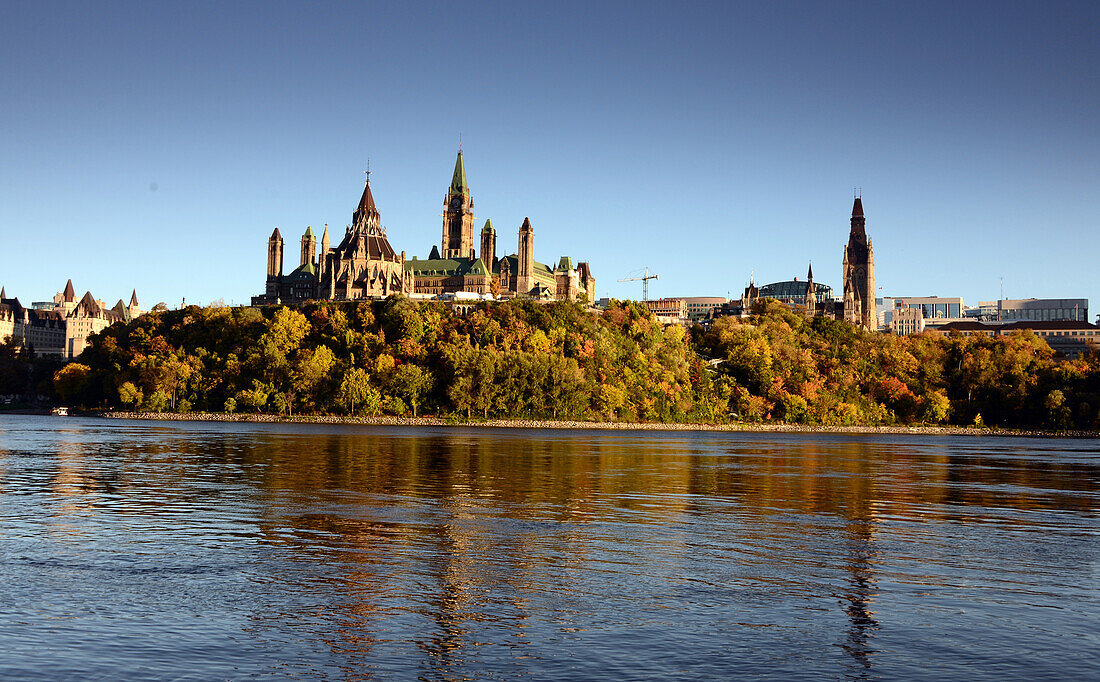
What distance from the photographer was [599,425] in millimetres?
139375

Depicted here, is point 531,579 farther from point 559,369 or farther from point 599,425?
point 559,369

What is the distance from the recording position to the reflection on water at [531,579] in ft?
51.8

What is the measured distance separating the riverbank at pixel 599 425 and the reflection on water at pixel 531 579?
3372 inches

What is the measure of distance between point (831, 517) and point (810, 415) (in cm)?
13106

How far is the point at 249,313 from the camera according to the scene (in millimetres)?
154125

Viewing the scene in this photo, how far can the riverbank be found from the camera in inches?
5172

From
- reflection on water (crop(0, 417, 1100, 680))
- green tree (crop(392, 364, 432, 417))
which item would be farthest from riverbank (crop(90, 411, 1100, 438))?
reflection on water (crop(0, 417, 1100, 680))

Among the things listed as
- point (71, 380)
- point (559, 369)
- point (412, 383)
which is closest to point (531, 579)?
point (412, 383)

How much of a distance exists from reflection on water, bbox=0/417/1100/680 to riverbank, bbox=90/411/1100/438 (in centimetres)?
8564

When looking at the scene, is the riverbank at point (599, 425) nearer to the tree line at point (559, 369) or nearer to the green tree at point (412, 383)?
the tree line at point (559, 369)

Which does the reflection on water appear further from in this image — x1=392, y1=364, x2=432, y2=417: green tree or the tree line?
the tree line

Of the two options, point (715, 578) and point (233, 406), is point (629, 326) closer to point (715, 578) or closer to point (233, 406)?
point (233, 406)

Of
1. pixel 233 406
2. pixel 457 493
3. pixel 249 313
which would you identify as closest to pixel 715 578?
pixel 457 493

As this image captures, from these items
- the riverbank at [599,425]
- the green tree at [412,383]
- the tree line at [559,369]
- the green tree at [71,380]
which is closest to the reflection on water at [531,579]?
the riverbank at [599,425]
